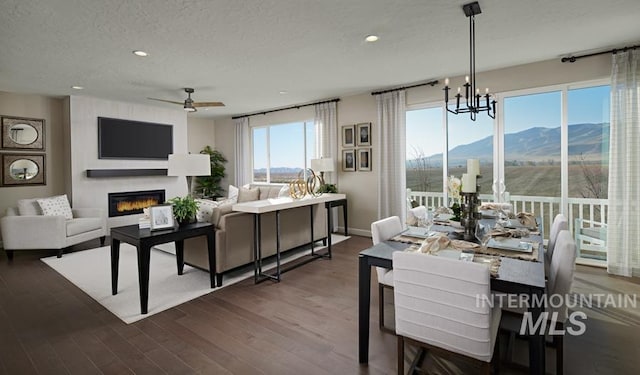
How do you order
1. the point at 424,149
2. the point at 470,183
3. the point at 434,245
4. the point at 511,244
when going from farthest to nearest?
the point at 424,149 → the point at 470,183 → the point at 511,244 → the point at 434,245

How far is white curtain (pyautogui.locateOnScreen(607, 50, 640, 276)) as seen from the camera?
3.57 meters

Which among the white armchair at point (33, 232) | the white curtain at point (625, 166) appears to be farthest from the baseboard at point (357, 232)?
the white armchair at point (33, 232)

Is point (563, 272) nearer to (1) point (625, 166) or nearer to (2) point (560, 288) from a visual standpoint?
(2) point (560, 288)

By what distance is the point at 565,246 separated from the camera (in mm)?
1781

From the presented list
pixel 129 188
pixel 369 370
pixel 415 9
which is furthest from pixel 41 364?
pixel 129 188

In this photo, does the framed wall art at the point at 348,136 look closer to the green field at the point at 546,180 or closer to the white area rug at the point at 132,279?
the green field at the point at 546,180

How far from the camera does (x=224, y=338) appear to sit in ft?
7.88

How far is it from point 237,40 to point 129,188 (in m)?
4.58

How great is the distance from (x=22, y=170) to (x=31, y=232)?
1662 mm

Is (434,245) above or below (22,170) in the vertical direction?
below

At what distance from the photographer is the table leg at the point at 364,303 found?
6.55 feet

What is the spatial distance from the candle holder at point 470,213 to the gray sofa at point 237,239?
7.60 feet

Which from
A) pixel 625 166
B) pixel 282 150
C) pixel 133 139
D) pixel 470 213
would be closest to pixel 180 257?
pixel 470 213

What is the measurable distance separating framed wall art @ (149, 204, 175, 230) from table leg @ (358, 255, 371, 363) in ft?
6.58
